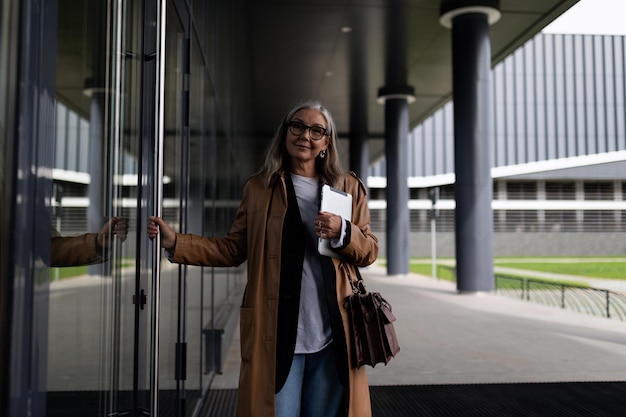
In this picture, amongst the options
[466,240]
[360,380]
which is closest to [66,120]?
[360,380]

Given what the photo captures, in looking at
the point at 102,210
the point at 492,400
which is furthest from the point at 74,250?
the point at 492,400

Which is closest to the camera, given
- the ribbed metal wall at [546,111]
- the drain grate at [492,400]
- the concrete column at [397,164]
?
the drain grate at [492,400]

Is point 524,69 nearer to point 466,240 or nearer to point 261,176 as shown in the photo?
point 466,240

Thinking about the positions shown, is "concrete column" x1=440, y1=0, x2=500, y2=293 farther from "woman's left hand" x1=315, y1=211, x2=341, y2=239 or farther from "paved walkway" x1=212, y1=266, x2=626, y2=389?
"woman's left hand" x1=315, y1=211, x2=341, y2=239

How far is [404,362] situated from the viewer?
718 cm

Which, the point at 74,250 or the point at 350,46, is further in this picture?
the point at 350,46

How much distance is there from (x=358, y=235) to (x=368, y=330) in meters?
0.39

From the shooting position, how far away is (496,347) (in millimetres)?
8117

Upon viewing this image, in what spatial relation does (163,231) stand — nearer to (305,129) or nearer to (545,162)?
(305,129)

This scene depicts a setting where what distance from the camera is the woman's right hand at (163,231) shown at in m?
2.57

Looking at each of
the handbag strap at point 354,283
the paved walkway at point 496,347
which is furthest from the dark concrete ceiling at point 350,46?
the handbag strap at point 354,283

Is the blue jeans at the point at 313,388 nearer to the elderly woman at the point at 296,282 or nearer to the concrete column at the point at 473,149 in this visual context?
the elderly woman at the point at 296,282

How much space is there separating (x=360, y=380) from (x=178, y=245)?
37.5 inches

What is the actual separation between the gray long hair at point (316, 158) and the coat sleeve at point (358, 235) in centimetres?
9
